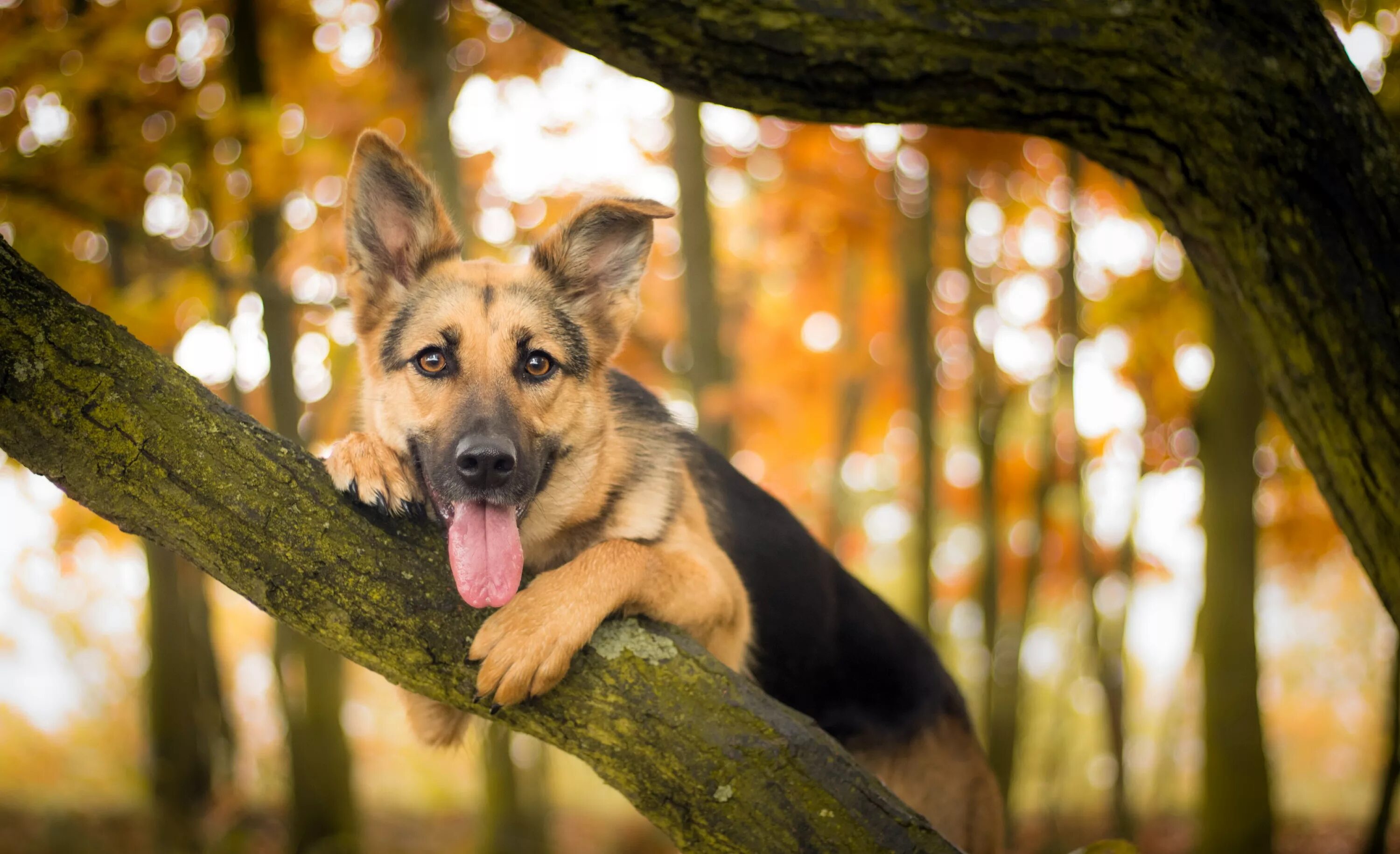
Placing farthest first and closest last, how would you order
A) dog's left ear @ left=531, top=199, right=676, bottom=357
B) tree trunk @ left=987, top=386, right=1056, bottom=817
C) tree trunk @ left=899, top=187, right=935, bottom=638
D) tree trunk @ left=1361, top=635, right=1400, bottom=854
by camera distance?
tree trunk @ left=987, top=386, right=1056, bottom=817
tree trunk @ left=899, top=187, right=935, bottom=638
tree trunk @ left=1361, top=635, right=1400, bottom=854
dog's left ear @ left=531, top=199, right=676, bottom=357

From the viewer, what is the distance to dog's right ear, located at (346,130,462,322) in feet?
11.8

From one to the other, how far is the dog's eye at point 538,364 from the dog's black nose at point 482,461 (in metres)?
0.56

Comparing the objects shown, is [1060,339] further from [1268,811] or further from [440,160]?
[440,160]

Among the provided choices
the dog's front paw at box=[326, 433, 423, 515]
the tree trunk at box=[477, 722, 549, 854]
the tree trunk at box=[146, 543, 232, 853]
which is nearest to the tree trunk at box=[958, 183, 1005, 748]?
the tree trunk at box=[477, 722, 549, 854]

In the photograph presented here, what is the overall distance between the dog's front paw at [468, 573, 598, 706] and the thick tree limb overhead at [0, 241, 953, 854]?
56 mm

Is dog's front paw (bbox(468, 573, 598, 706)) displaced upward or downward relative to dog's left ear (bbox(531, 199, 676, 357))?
downward

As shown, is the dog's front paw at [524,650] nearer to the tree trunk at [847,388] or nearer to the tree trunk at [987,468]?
the tree trunk at [987,468]

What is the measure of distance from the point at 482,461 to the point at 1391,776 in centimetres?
844

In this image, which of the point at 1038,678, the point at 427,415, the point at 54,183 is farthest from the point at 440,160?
the point at 1038,678

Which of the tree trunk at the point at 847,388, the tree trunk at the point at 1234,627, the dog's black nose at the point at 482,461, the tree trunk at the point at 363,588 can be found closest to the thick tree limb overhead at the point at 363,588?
the tree trunk at the point at 363,588

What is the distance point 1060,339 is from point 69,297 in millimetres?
8770

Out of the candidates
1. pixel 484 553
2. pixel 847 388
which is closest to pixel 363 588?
pixel 484 553

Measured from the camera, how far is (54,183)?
575 cm

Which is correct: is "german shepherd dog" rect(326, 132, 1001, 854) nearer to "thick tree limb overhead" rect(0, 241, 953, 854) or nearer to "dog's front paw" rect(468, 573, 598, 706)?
"dog's front paw" rect(468, 573, 598, 706)
